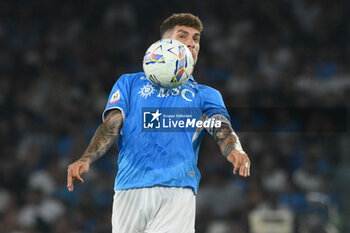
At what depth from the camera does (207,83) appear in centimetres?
1095

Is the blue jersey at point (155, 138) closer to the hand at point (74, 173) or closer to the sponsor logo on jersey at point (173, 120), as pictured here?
the sponsor logo on jersey at point (173, 120)

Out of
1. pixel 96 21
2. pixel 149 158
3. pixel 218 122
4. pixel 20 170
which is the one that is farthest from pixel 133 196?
pixel 96 21

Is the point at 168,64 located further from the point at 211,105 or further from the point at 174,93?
the point at 211,105

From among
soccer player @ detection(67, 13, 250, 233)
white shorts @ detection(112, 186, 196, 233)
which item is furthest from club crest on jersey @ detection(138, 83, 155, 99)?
white shorts @ detection(112, 186, 196, 233)

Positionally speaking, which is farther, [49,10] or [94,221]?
[49,10]

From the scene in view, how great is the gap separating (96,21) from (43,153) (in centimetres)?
349

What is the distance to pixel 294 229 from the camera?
7.99 metres

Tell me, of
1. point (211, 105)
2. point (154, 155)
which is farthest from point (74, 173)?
point (211, 105)

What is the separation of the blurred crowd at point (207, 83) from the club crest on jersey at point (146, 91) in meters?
4.37

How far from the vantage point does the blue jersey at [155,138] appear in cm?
386

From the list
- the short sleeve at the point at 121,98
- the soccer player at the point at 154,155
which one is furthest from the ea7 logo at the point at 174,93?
the short sleeve at the point at 121,98

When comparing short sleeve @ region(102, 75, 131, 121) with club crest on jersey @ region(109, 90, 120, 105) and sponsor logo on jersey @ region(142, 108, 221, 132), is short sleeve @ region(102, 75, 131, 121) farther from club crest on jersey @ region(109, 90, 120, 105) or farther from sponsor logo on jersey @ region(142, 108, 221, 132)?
sponsor logo on jersey @ region(142, 108, 221, 132)

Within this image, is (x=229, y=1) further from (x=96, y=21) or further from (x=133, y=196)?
(x=133, y=196)

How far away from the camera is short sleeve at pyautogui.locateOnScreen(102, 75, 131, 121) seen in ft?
13.1
